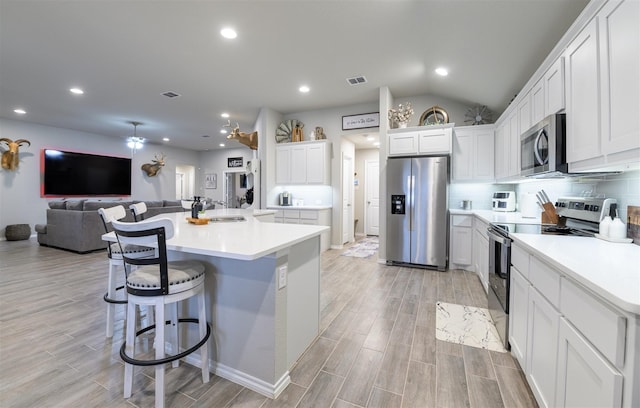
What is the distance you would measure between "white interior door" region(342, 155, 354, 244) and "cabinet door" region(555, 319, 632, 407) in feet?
15.0

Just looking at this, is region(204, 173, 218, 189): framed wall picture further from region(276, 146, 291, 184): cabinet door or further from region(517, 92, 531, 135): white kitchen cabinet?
region(517, 92, 531, 135): white kitchen cabinet

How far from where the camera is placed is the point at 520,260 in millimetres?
1787

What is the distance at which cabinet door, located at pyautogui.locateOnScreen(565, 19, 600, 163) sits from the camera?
Answer: 1.54 meters

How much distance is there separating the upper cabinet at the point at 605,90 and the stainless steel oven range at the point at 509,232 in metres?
0.49

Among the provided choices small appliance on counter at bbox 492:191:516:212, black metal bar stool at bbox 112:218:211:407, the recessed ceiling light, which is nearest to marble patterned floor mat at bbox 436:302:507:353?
small appliance on counter at bbox 492:191:516:212

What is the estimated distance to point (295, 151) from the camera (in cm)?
554

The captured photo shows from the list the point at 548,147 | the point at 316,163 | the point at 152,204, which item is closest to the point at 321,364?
the point at 548,147

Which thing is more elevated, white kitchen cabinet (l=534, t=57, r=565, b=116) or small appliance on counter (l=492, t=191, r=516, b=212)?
white kitchen cabinet (l=534, t=57, r=565, b=116)

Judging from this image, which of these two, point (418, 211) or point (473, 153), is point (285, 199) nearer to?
point (418, 211)

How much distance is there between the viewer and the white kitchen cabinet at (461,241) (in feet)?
13.1

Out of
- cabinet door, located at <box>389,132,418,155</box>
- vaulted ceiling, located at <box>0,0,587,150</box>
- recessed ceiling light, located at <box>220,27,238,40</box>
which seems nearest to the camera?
vaulted ceiling, located at <box>0,0,587,150</box>

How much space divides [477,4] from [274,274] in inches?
108

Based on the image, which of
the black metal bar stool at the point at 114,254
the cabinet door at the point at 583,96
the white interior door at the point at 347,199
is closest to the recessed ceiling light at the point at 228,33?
the black metal bar stool at the point at 114,254

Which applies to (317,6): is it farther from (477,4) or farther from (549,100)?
(549,100)
